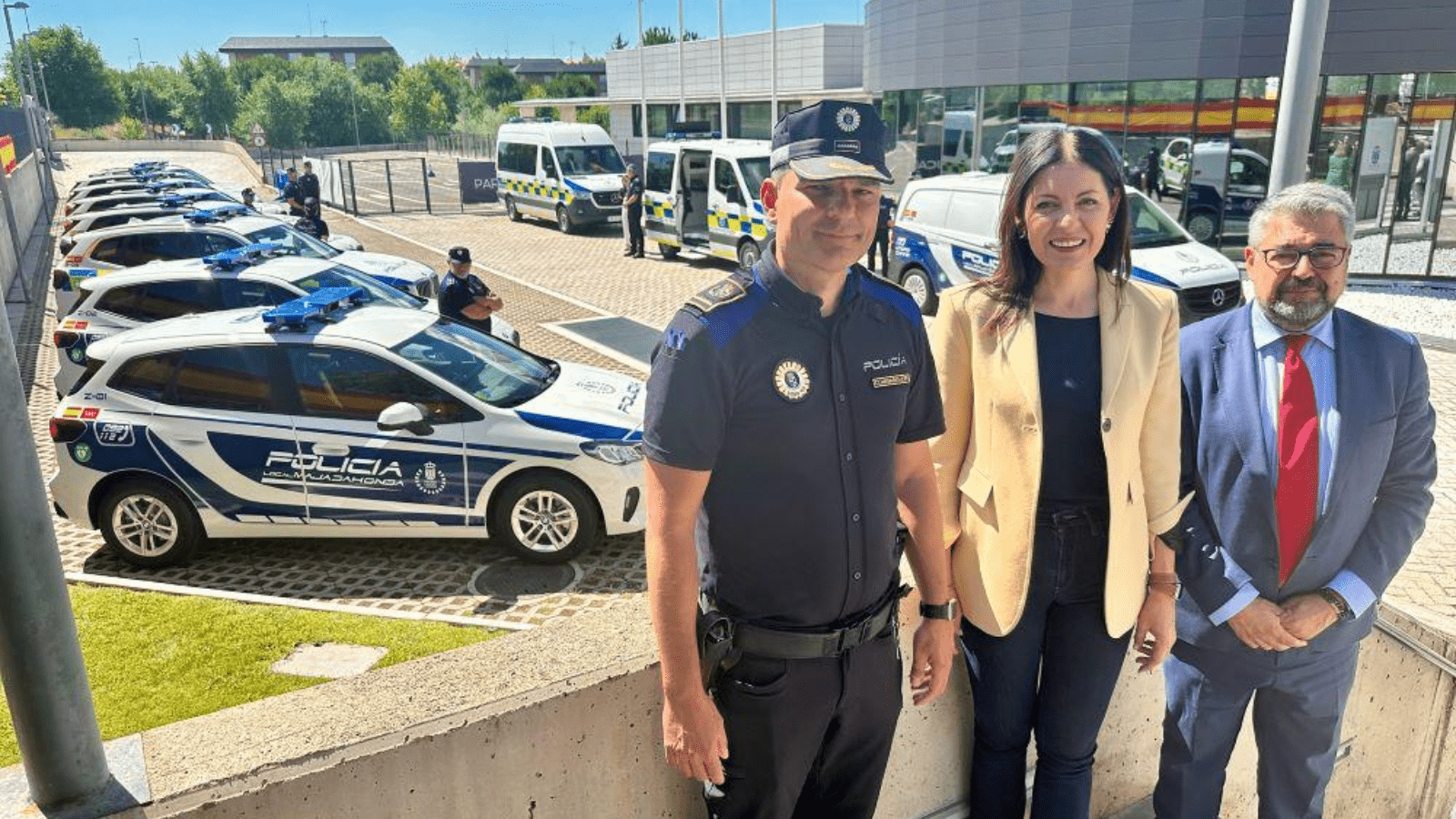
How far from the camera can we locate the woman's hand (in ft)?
8.14

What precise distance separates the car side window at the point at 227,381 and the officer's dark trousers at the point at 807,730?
5.01 m

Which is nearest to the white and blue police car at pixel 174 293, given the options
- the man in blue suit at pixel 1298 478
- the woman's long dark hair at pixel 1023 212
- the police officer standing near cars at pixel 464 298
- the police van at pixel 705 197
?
the police officer standing near cars at pixel 464 298

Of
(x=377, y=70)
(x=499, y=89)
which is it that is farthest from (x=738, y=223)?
(x=377, y=70)

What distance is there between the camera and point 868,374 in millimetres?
2043

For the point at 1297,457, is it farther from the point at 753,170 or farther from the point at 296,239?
the point at 753,170

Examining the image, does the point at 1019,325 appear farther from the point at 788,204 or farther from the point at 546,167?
the point at 546,167

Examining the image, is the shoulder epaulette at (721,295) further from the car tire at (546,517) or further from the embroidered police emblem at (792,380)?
the car tire at (546,517)

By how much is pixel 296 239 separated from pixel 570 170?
38.0 feet

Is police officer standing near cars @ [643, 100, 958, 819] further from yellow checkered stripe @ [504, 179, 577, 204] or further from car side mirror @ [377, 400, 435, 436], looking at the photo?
yellow checkered stripe @ [504, 179, 577, 204]

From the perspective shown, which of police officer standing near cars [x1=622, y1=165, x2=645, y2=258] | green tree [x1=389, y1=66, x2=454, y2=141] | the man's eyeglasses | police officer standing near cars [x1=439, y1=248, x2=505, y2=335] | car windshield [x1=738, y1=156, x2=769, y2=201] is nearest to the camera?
the man's eyeglasses

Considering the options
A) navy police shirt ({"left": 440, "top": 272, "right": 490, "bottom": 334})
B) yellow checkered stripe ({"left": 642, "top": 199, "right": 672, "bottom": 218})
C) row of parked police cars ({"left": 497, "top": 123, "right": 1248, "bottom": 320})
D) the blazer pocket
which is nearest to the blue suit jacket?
the blazer pocket

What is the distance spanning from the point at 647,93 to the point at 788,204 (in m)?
53.5

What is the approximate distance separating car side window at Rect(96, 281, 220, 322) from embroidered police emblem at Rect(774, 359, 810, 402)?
8.68 m

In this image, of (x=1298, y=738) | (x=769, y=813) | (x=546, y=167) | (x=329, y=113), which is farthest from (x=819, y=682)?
(x=329, y=113)
